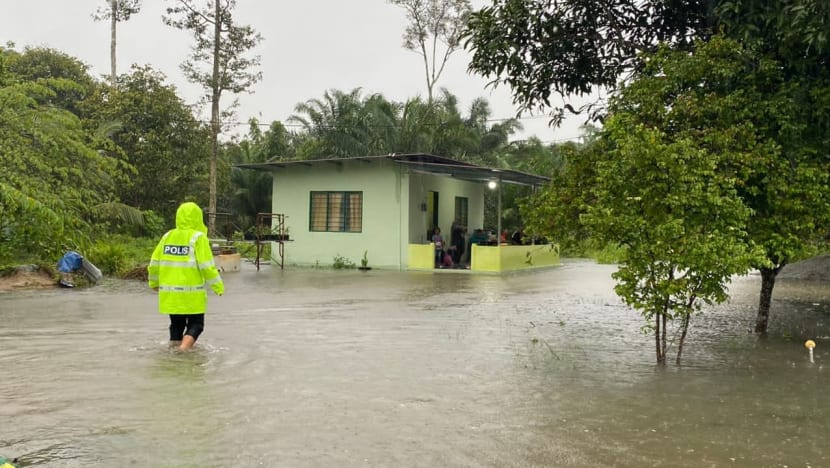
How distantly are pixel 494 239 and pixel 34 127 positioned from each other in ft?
46.0

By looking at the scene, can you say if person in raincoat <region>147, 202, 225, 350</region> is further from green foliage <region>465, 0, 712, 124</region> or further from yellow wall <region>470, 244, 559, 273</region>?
yellow wall <region>470, 244, 559, 273</region>

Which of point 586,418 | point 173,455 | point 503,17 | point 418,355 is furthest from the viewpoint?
point 503,17

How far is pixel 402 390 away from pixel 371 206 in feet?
56.1

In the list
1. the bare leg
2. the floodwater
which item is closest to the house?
the floodwater

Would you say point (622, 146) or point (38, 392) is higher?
point (622, 146)

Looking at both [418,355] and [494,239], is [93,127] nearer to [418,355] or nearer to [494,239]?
[494,239]

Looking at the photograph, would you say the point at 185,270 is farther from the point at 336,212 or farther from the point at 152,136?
the point at 152,136

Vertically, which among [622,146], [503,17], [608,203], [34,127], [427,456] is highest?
[503,17]

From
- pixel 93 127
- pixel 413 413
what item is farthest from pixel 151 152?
pixel 413 413

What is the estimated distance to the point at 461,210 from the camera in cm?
2730

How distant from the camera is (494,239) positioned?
24625 mm

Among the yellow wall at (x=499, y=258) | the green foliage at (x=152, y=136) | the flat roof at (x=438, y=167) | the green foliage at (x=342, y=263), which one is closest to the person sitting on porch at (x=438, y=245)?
the yellow wall at (x=499, y=258)

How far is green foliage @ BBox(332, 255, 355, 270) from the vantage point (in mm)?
23719

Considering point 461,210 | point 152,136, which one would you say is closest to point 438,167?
point 461,210
